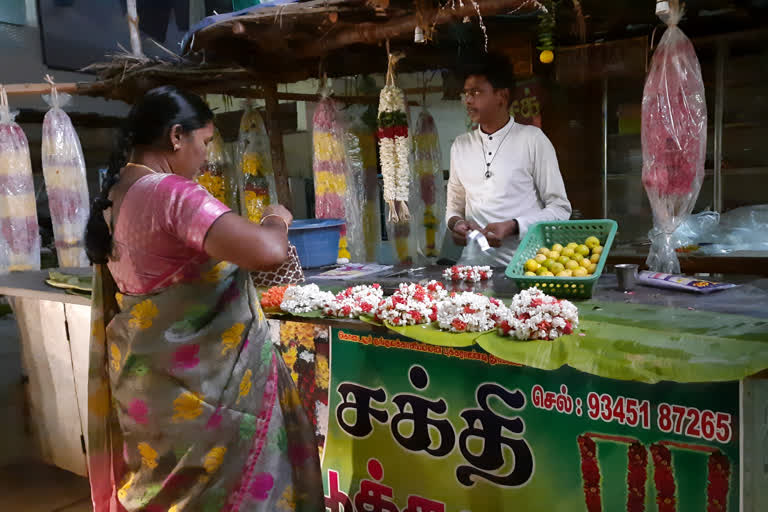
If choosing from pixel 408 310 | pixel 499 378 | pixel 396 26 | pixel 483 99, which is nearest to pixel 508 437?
pixel 499 378

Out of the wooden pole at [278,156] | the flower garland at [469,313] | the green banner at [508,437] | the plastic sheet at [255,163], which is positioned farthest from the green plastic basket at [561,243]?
the plastic sheet at [255,163]

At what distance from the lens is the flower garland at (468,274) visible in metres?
2.49

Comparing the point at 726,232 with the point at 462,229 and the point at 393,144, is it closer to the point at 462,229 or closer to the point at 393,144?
the point at 462,229

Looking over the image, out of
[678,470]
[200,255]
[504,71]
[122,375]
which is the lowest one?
[678,470]

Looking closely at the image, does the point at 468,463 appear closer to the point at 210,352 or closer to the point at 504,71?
the point at 210,352

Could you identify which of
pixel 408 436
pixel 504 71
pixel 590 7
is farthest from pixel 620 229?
pixel 408 436

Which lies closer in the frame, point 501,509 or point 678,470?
point 678,470

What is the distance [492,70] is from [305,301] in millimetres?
1647

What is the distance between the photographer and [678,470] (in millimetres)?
1497

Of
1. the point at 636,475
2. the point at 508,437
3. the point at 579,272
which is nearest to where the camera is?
the point at 636,475

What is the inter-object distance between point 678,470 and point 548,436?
35 centimetres

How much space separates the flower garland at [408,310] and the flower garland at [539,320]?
272mm

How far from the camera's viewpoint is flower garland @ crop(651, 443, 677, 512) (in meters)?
1.51

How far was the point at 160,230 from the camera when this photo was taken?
1.50 meters
